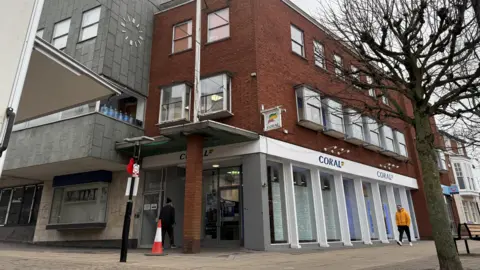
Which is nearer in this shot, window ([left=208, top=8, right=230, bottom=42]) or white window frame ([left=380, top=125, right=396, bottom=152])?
window ([left=208, top=8, right=230, bottom=42])

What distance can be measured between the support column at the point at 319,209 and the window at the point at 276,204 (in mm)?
1845

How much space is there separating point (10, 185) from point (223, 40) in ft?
47.9

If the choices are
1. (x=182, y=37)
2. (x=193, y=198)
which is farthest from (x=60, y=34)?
(x=193, y=198)

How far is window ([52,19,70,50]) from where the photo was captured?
54.2ft

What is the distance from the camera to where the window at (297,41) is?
16.5 m

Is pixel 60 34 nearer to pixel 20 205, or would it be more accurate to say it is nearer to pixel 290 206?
pixel 20 205

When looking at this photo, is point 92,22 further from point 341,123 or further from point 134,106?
point 341,123

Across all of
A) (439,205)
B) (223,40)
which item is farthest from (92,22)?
(439,205)

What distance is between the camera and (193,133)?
39.0 feet

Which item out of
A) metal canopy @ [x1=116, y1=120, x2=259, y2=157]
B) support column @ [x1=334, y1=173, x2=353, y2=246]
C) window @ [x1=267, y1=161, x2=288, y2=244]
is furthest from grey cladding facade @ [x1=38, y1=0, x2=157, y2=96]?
support column @ [x1=334, y1=173, x2=353, y2=246]

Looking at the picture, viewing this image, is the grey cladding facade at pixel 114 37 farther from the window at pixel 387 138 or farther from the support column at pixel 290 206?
the window at pixel 387 138

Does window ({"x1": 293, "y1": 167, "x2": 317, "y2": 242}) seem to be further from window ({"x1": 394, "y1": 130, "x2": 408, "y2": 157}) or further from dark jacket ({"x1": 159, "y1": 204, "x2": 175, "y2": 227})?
window ({"x1": 394, "y1": 130, "x2": 408, "y2": 157})

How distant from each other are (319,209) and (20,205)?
51.3 feet

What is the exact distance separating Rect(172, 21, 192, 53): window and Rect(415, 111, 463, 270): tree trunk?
11.6 metres
